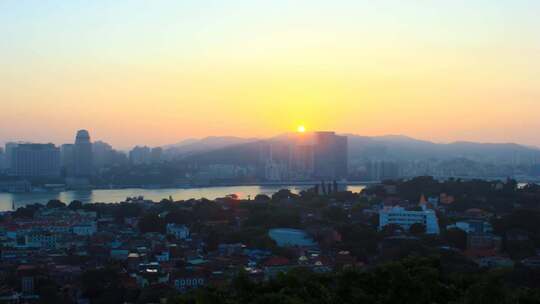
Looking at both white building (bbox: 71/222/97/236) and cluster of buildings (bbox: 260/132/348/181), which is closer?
white building (bbox: 71/222/97/236)

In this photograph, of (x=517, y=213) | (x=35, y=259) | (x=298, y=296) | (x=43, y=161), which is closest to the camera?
(x=298, y=296)

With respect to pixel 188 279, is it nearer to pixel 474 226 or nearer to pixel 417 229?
pixel 417 229

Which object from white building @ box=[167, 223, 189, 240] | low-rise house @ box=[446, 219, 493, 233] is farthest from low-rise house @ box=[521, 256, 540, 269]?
white building @ box=[167, 223, 189, 240]

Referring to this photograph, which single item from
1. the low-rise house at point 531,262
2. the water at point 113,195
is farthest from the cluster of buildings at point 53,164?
the low-rise house at point 531,262

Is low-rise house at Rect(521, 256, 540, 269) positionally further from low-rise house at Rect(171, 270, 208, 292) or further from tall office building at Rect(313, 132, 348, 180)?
tall office building at Rect(313, 132, 348, 180)

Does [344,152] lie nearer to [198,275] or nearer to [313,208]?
[313,208]

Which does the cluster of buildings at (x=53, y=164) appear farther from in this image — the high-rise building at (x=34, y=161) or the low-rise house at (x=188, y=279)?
the low-rise house at (x=188, y=279)

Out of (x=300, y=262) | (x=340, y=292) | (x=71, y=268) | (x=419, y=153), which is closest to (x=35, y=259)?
(x=71, y=268)
